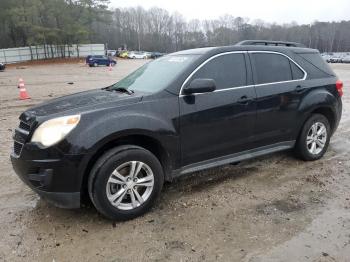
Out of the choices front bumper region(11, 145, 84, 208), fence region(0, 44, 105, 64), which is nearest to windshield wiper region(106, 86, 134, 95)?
front bumper region(11, 145, 84, 208)

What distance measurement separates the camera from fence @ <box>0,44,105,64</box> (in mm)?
59981

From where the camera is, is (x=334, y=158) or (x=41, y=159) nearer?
(x=41, y=159)

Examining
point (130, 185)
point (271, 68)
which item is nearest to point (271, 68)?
point (271, 68)

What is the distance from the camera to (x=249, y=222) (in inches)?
151

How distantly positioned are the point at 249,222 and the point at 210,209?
19.4 inches

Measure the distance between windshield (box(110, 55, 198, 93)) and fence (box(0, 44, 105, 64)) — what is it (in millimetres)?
60412

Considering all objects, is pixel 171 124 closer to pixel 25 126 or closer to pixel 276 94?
pixel 25 126

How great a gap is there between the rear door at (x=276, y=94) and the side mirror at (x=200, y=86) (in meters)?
0.93

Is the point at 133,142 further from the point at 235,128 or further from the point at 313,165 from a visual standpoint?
the point at 313,165

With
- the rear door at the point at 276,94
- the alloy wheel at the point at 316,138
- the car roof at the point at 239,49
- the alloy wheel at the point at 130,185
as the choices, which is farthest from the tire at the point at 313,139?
the alloy wheel at the point at 130,185

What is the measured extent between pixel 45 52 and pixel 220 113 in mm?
67077

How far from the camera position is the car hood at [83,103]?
153 inches

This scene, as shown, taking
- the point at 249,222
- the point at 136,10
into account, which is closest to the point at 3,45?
the point at 136,10

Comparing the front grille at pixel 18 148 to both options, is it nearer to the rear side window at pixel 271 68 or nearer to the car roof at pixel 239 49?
the car roof at pixel 239 49
